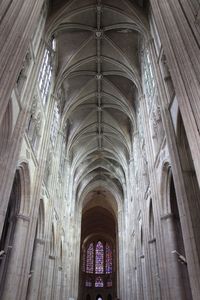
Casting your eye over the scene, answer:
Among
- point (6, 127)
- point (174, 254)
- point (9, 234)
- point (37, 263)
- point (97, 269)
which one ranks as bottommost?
point (174, 254)

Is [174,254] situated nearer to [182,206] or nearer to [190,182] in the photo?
[182,206]

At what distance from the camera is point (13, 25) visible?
10172mm

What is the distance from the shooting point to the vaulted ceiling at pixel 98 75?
18.1 meters

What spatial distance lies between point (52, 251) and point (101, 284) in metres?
32.4

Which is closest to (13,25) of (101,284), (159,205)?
(159,205)

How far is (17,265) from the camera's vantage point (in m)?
11.7

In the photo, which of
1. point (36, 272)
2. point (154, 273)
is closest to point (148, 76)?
point (154, 273)

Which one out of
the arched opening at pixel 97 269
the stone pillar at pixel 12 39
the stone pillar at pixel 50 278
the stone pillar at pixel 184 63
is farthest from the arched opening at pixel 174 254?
the arched opening at pixel 97 269

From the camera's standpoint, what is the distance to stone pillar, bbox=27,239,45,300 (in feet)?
45.8

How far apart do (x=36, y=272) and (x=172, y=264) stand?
754cm

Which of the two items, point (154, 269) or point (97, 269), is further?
point (97, 269)

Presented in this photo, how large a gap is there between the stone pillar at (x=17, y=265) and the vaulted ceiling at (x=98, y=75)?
10.7 m

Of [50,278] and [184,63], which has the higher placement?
[184,63]

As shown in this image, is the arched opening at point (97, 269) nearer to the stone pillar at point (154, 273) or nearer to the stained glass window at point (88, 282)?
the stained glass window at point (88, 282)
